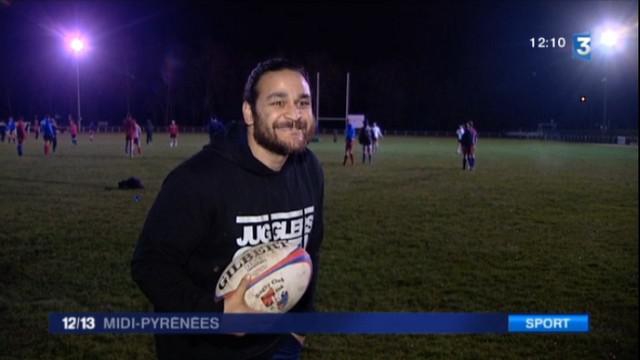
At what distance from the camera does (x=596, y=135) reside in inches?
2440

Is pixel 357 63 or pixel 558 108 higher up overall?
pixel 357 63

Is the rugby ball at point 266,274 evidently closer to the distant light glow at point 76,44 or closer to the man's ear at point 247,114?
the man's ear at point 247,114

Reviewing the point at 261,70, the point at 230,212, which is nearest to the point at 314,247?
the point at 230,212

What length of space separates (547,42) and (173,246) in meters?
6.32

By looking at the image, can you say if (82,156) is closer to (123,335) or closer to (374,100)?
(123,335)

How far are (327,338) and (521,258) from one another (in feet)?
14.2

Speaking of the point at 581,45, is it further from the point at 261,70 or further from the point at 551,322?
the point at 261,70

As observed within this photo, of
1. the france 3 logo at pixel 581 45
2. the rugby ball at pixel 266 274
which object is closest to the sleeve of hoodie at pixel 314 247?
the rugby ball at pixel 266 274

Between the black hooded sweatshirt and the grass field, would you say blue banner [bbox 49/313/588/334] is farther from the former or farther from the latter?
the grass field

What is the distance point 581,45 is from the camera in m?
8.16

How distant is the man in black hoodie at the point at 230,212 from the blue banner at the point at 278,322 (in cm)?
7

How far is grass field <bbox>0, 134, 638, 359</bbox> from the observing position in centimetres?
593

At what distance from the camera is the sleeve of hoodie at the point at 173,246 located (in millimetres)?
2496

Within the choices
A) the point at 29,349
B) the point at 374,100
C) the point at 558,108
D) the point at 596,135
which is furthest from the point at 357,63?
the point at 29,349
